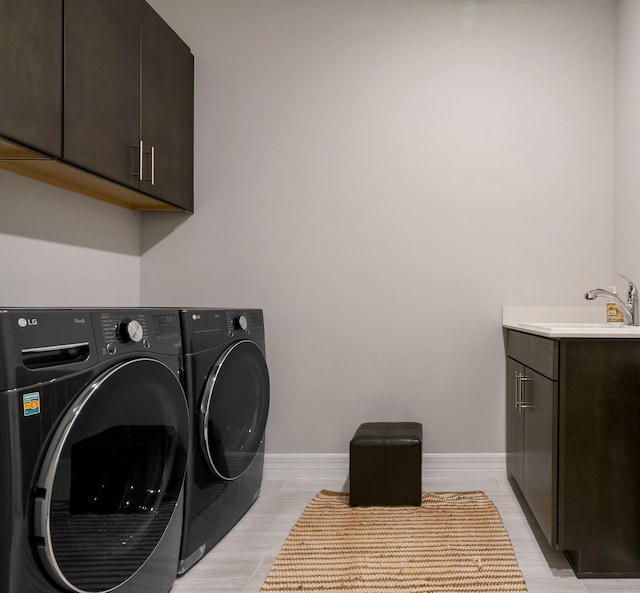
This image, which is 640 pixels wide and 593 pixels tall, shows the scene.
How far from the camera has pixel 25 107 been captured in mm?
1629

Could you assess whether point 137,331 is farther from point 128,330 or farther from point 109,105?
point 109,105

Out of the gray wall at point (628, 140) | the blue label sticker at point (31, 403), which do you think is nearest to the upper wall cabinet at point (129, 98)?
the blue label sticker at point (31, 403)

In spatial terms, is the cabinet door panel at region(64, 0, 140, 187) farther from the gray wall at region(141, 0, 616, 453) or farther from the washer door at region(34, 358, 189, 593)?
the washer door at region(34, 358, 189, 593)

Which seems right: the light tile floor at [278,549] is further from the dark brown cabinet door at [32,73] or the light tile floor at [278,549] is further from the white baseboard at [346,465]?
the dark brown cabinet door at [32,73]

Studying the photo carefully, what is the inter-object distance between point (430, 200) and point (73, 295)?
5.72 feet

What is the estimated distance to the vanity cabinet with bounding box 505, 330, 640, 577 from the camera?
1877 millimetres

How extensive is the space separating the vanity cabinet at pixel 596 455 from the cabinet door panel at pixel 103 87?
5.66ft

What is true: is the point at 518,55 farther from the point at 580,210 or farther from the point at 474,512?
the point at 474,512

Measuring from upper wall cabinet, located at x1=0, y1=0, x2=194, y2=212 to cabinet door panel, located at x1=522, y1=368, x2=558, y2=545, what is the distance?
1761 mm

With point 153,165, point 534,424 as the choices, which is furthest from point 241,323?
point 534,424

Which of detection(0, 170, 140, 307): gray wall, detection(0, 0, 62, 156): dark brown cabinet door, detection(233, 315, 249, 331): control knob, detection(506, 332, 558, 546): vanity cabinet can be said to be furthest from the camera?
detection(233, 315, 249, 331): control knob

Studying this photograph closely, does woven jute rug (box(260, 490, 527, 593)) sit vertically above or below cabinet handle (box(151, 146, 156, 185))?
below

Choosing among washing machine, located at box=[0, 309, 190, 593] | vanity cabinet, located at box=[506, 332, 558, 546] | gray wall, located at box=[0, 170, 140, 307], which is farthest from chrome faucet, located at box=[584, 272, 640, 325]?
gray wall, located at box=[0, 170, 140, 307]

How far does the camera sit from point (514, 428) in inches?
104
